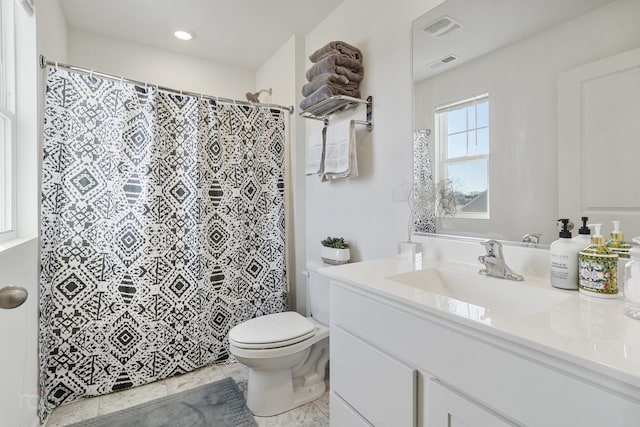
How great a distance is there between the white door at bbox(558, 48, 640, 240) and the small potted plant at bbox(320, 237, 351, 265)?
104cm

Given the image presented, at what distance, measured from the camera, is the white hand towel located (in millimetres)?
1882

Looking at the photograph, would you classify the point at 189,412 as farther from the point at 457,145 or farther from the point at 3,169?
the point at 457,145

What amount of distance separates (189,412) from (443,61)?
2.12 meters

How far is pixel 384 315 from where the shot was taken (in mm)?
916

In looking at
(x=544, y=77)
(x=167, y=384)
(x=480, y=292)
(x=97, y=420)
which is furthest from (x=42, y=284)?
(x=544, y=77)

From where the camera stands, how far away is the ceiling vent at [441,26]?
132 cm

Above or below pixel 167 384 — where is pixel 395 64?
above

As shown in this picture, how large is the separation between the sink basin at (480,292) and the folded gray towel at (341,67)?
1.12 m

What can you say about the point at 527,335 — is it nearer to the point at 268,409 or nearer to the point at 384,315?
the point at 384,315

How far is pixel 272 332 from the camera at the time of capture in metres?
1.59

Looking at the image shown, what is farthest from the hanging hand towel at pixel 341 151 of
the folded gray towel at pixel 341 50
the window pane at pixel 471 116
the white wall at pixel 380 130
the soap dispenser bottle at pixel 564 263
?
the soap dispenser bottle at pixel 564 263

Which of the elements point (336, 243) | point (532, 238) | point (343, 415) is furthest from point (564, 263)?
point (336, 243)

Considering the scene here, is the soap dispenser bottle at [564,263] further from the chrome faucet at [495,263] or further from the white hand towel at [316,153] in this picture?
the white hand towel at [316,153]

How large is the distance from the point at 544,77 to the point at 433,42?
52cm
